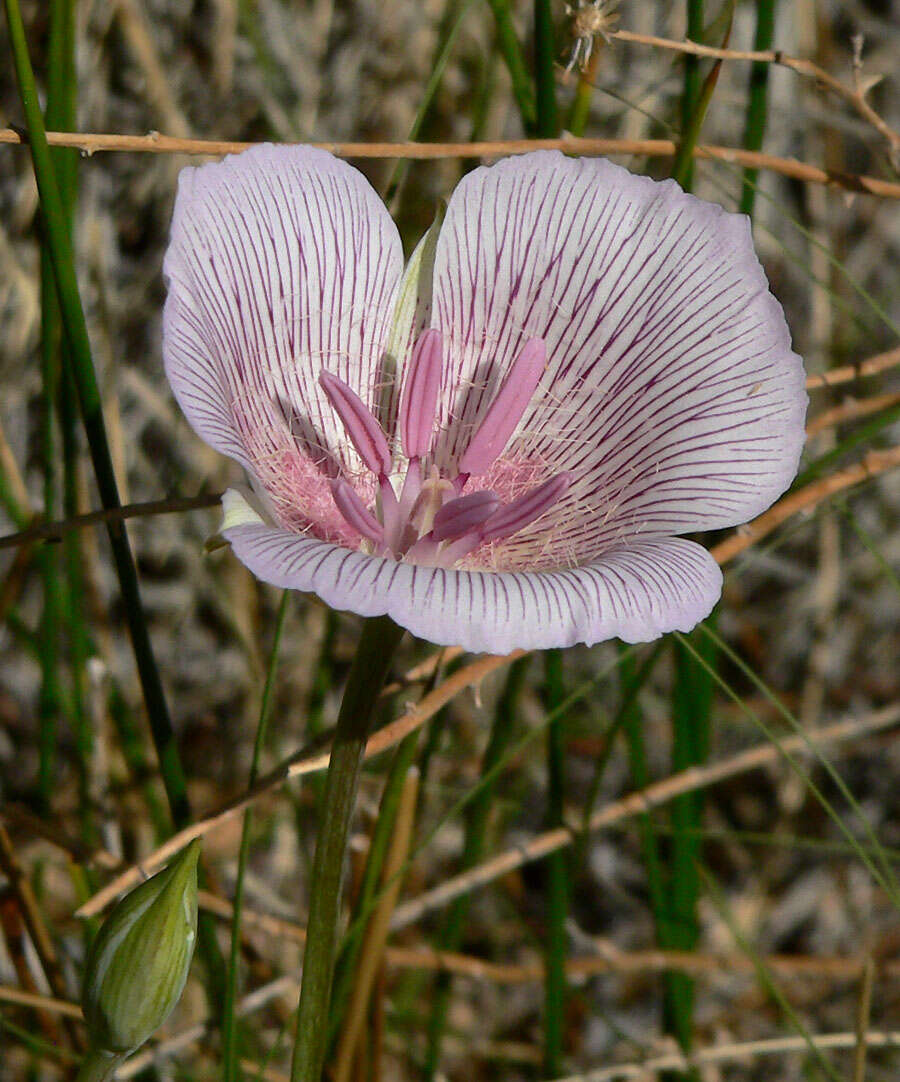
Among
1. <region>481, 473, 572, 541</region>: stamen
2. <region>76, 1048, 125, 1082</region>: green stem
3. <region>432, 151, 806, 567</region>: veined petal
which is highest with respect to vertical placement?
<region>432, 151, 806, 567</region>: veined petal

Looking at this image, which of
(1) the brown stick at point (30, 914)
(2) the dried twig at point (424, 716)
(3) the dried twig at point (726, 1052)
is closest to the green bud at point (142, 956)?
(2) the dried twig at point (424, 716)

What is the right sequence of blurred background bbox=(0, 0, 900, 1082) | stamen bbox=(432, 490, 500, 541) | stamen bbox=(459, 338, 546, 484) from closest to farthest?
stamen bbox=(432, 490, 500, 541)
stamen bbox=(459, 338, 546, 484)
blurred background bbox=(0, 0, 900, 1082)

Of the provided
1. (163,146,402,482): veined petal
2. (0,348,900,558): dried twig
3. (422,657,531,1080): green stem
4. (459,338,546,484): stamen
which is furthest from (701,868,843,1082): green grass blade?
(163,146,402,482): veined petal

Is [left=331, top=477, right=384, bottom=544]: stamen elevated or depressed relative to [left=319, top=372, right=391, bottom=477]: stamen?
depressed

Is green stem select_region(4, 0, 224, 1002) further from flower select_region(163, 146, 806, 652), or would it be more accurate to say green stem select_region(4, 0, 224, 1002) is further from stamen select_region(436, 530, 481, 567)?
stamen select_region(436, 530, 481, 567)

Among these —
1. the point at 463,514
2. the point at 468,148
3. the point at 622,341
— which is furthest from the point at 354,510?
the point at 468,148

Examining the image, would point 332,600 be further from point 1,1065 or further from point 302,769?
point 1,1065
